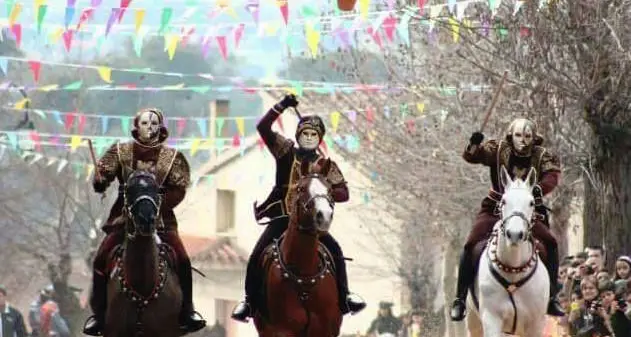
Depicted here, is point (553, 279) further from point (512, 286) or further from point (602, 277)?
point (602, 277)

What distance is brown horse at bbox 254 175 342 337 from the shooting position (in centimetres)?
1959

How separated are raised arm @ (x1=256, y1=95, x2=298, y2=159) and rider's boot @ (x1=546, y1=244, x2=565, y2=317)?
2.84m

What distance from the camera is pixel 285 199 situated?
67.9 feet

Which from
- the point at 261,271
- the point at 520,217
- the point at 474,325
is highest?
the point at 520,217

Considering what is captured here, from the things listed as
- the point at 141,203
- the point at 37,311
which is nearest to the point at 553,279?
the point at 141,203

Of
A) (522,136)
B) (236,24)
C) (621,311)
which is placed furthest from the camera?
(236,24)

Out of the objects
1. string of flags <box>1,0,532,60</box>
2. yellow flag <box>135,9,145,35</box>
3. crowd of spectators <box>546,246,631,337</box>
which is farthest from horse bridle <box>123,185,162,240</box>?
yellow flag <box>135,9,145,35</box>

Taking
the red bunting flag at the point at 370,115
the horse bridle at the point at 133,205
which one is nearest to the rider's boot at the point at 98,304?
the horse bridle at the point at 133,205

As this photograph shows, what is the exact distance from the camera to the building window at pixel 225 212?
76.9 m

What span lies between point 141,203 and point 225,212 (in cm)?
5910

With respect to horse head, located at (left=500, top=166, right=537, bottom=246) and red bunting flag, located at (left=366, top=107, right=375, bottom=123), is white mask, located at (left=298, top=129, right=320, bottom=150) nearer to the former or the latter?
horse head, located at (left=500, top=166, right=537, bottom=246)

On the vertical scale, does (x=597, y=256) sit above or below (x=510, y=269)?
below

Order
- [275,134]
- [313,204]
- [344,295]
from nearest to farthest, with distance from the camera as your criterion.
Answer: [313,204]
[344,295]
[275,134]

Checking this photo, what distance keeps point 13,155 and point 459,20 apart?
3568cm
